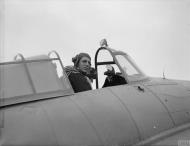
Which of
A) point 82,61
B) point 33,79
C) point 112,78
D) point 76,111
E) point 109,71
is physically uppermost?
point 82,61

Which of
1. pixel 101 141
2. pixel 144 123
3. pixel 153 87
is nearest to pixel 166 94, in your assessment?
pixel 153 87

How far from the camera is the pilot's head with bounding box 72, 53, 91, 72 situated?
799 centimetres

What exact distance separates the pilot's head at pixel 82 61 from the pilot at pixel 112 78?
0.46m

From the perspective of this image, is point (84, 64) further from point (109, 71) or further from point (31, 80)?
point (31, 80)

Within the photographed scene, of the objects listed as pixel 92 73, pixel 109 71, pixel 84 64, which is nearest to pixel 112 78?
pixel 109 71

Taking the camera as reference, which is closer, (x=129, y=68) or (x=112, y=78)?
(x=129, y=68)

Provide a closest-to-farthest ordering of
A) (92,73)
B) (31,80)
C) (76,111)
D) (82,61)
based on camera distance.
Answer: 1. (76,111)
2. (31,80)
3. (82,61)
4. (92,73)

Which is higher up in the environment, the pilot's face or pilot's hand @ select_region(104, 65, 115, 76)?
the pilot's face

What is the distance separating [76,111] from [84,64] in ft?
8.80

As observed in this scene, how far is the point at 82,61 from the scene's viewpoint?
8016 millimetres

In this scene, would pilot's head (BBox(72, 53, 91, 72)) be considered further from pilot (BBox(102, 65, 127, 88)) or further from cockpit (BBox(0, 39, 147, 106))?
cockpit (BBox(0, 39, 147, 106))

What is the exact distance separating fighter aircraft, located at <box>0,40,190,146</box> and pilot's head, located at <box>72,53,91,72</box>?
1.42 meters

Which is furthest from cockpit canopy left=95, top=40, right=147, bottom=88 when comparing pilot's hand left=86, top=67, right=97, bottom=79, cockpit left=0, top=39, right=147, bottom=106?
cockpit left=0, top=39, right=147, bottom=106

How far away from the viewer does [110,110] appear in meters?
5.74
